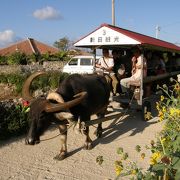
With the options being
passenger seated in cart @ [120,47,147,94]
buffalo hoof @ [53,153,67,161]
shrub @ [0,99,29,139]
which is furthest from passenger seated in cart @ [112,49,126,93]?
buffalo hoof @ [53,153,67,161]

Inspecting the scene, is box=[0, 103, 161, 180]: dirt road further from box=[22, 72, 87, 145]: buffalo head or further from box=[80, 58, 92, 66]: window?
box=[80, 58, 92, 66]: window

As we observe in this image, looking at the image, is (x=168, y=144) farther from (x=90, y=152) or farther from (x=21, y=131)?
(x=21, y=131)

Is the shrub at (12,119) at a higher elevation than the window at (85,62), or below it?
below

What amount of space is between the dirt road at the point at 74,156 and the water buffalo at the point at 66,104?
28 cm

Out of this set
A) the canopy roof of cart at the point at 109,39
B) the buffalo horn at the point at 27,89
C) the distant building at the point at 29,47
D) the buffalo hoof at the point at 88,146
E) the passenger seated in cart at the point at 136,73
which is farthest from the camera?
the distant building at the point at 29,47

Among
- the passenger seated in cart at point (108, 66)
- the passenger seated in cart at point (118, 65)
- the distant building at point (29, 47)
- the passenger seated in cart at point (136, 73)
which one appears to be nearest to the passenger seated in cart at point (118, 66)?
the passenger seated in cart at point (118, 65)

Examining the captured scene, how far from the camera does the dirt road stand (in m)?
5.57

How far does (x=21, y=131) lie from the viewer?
779cm

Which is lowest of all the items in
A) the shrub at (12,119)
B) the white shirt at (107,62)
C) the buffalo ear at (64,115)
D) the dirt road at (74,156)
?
the dirt road at (74,156)

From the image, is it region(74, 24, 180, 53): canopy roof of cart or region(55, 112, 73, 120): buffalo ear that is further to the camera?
region(74, 24, 180, 53): canopy roof of cart

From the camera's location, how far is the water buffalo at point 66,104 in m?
5.59

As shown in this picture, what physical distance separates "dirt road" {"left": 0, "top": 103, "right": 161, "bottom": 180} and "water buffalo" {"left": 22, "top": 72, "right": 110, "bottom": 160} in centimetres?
28

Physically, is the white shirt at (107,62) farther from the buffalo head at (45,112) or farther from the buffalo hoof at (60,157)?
the buffalo head at (45,112)

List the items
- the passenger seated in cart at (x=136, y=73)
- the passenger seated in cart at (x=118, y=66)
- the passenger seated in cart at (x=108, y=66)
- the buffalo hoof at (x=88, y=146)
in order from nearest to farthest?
the buffalo hoof at (x=88, y=146)
the passenger seated in cart at (x=136, y=73)
the passenger seated in cart at (x=108, y=66)
the passenger seated in cart at (x=118, y=66)
